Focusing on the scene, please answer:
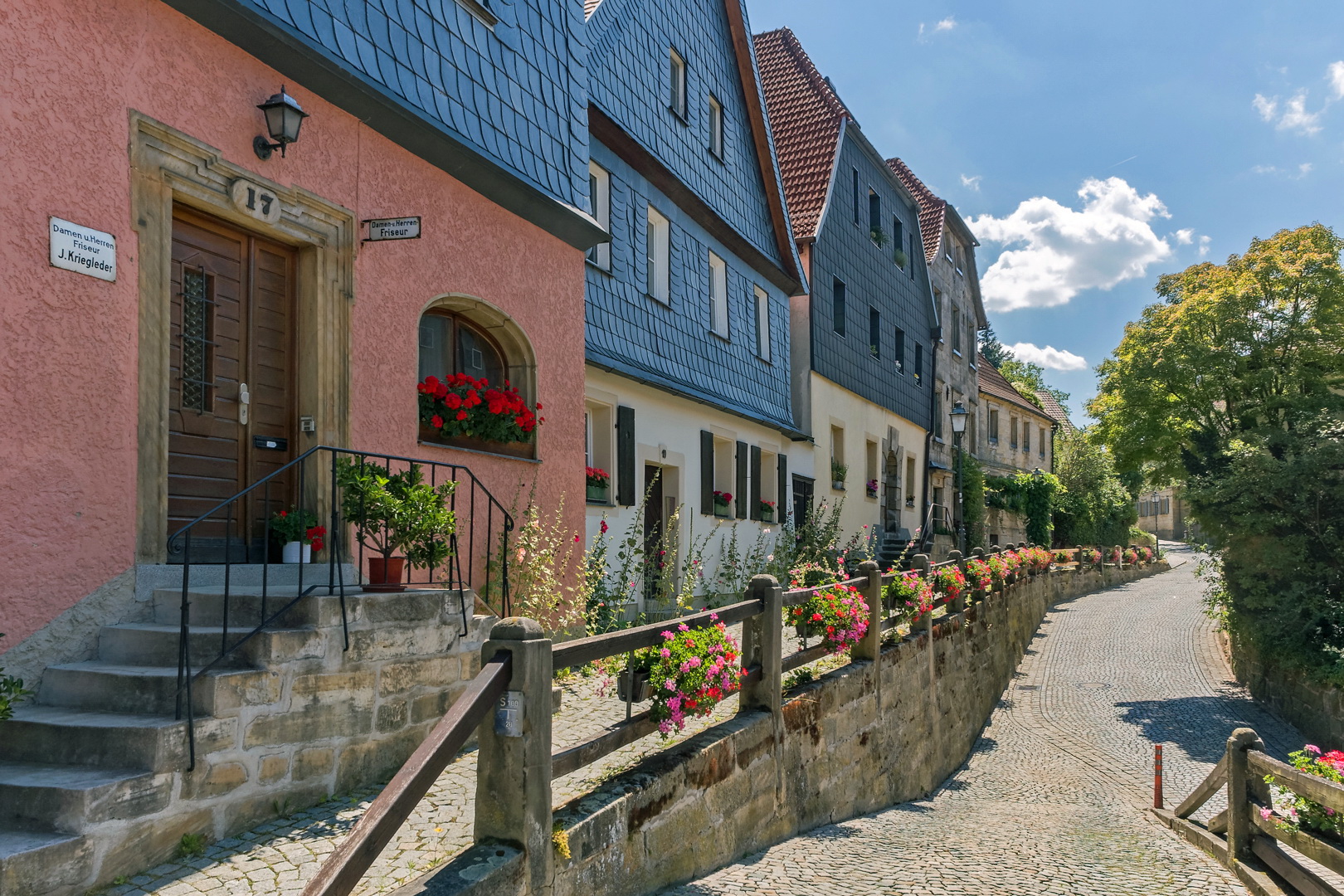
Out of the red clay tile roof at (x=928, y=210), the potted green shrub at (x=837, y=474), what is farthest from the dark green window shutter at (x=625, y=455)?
the red clay tile roof at (x=928, y=210)

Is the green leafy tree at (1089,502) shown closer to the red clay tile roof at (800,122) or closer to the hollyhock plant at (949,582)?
the red clay tile roof at (800,122)

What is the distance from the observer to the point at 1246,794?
27.3 ft

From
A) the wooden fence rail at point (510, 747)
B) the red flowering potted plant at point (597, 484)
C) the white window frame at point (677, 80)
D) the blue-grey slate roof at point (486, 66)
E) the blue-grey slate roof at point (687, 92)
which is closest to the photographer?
the wooden fence rail at point (510, 747)

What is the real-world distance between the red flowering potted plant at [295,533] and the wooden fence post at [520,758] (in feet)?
8.82

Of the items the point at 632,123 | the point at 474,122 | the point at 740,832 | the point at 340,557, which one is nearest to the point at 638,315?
the point at 632,123

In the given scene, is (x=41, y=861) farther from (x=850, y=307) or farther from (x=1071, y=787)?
(x=850, y=307)

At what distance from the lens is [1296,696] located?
645 inches

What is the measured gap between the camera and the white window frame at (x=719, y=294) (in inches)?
622

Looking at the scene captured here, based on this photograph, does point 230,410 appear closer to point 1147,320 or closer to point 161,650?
point 161,650

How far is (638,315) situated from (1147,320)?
12.3 meters

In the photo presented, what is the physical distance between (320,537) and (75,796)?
2825 mm

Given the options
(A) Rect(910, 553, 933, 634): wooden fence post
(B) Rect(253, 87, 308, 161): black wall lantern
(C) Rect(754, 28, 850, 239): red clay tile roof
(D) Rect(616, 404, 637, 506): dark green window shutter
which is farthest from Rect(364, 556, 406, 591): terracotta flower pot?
(C) Rect(754, 28, 850, 239): red clay tile roof

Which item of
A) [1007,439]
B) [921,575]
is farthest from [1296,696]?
[1007,439]

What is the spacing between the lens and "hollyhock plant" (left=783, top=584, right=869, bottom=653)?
8.88m
